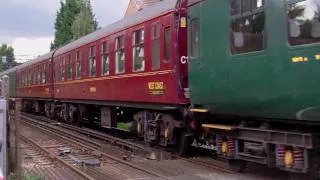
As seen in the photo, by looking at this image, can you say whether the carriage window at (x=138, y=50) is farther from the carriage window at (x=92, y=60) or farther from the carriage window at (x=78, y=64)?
the carriage window at (x=78, y=64)

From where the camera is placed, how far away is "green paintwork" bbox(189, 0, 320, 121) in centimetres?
753

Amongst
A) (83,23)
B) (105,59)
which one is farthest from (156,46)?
(83,23)

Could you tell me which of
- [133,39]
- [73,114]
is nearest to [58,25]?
[73,114]

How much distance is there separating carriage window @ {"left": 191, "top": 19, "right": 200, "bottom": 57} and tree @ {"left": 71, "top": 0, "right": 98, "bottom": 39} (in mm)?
47050

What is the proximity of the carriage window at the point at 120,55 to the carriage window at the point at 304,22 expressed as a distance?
7964 millimetres

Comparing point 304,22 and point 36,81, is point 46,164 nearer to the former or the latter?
point 304,22

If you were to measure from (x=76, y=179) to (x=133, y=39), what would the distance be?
5.58m

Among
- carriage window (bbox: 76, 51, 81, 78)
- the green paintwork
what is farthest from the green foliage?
the green paintwork

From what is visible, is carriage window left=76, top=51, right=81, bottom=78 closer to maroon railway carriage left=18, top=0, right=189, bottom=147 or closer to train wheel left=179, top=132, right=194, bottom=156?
maroon railway carriage left=18, top=0, right=189, bottom=147

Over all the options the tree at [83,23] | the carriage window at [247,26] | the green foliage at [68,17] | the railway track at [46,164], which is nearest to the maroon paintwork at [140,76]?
the railway track at [46,164]

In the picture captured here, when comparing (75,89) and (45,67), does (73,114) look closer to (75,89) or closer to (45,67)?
(75,89)

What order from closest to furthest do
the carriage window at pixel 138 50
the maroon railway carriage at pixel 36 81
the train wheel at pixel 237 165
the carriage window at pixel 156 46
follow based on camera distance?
the train wheel at pixel 237 165
the carriage window at pixel 156 46
the carriage window at pixel 138 50
the maroon railway carriage at pixel 36 81

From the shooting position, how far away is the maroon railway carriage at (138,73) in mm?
12164

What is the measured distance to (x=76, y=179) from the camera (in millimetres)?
9984
